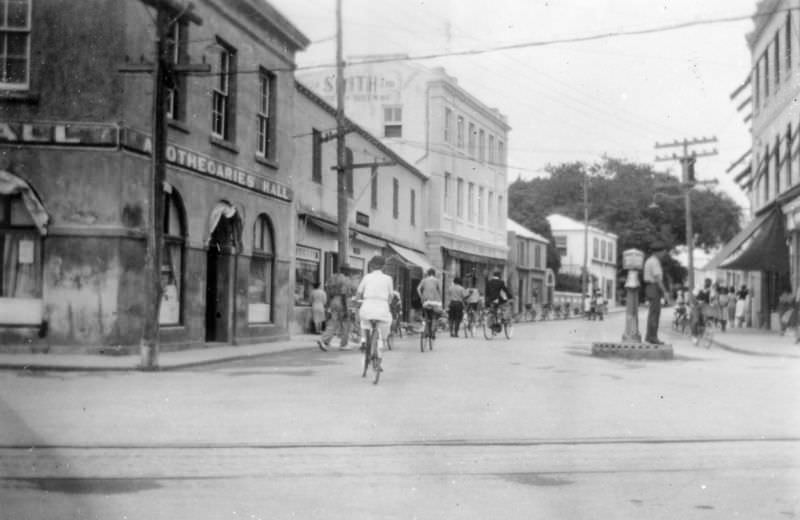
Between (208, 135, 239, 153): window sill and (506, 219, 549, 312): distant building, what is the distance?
3701 centimetres

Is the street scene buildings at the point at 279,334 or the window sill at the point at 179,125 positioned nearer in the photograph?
the street scene buildings at the point at 279,334

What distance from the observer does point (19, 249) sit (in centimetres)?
1684

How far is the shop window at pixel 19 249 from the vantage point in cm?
1683

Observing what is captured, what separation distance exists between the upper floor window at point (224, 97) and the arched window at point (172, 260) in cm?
262

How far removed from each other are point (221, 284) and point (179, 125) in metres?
4.20

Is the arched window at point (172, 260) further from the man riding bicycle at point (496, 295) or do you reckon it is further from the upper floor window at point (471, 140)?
the upper floor window at point (471, 140)

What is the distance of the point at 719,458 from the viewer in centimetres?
769

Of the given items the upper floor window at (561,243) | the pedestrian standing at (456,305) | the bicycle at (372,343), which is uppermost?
the upper floor window at (561,243)

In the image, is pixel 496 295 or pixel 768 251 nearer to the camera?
pixel 496 295

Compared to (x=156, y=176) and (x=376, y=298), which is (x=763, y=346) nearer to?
(x=376, y=298)

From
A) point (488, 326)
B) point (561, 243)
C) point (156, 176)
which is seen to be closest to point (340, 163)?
point (488, 326)

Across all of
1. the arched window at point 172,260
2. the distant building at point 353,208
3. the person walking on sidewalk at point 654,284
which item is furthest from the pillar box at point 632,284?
the arched window at point 172,260

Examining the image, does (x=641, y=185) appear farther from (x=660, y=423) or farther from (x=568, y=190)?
(x=660, y=423)

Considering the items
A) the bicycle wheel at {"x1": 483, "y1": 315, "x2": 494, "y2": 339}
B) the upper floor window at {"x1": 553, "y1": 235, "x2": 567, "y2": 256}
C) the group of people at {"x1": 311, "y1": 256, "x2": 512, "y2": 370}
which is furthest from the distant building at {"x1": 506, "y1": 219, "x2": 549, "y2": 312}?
the bicycle wheel at {"x1": 483, "y1": 315, "x2": 494, "y2": 339}
